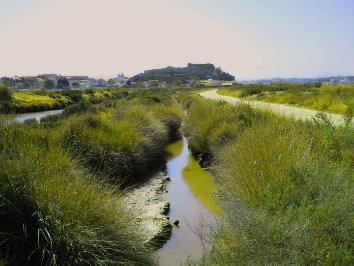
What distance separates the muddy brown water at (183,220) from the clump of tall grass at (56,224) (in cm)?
105

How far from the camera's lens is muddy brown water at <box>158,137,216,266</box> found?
5.53 metres

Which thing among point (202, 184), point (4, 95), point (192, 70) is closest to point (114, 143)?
point (202, 184)

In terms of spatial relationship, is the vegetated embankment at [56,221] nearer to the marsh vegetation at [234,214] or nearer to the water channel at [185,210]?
the marsh vegetation at [234,214]

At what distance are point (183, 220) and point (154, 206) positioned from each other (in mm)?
939

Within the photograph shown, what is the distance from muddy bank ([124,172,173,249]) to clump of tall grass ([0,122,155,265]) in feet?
2.47

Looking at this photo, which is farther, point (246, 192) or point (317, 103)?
point (317, 103)

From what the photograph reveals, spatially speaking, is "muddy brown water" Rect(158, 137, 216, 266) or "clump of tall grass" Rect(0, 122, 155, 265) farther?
"muddy brown water" Rect(158, 137, 216, 266)

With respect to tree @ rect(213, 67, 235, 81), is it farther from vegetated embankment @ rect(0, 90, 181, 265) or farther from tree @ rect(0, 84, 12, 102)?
vegetated embankment @ rect(0, 90, 181, 265)

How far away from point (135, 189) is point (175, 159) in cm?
457

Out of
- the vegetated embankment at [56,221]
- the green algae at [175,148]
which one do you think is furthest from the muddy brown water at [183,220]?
the green algae at [175,148]

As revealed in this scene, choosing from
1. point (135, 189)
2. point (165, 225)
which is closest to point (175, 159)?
point (135, 189)

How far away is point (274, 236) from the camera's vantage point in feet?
11.2

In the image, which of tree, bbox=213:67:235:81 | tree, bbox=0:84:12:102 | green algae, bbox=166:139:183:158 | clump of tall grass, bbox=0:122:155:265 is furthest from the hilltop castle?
clump of tall grass, bbox=0:122:155:265

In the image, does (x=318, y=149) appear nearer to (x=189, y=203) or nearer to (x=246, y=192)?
(x=246, y=192)
